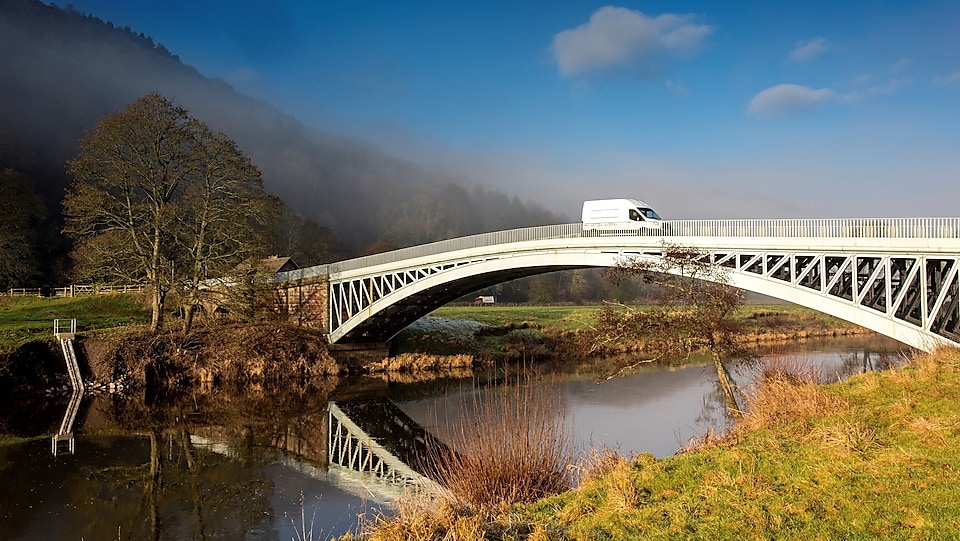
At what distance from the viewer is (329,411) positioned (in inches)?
937

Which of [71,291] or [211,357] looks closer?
[211,357]

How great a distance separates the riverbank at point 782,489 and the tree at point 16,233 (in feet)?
160

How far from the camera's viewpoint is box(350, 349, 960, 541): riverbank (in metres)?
6.49

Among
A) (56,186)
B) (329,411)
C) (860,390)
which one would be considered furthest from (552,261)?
(56,186)

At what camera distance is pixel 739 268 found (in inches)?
795

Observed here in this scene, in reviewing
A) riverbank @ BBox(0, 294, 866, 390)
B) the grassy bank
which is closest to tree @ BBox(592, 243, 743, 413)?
riverbank @ BBox(0, 294, 866, 390)

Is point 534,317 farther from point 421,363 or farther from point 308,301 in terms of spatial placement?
point 308,301

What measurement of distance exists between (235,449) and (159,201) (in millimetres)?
18166

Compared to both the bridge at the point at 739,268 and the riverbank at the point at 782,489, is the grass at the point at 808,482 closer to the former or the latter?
the riverbank at the point at 782,489

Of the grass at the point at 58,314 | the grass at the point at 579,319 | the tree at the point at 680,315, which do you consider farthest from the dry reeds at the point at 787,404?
the grass at the point at 579,319

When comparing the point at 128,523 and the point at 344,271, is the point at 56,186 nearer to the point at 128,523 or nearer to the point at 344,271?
the point at 344,271

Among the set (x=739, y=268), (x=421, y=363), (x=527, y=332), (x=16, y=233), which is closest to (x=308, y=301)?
(x=421, y=363)

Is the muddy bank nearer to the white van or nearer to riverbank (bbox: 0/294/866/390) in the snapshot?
riverbank (bbox: 0/294/866/390)

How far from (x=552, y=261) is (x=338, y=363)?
1335 cm
